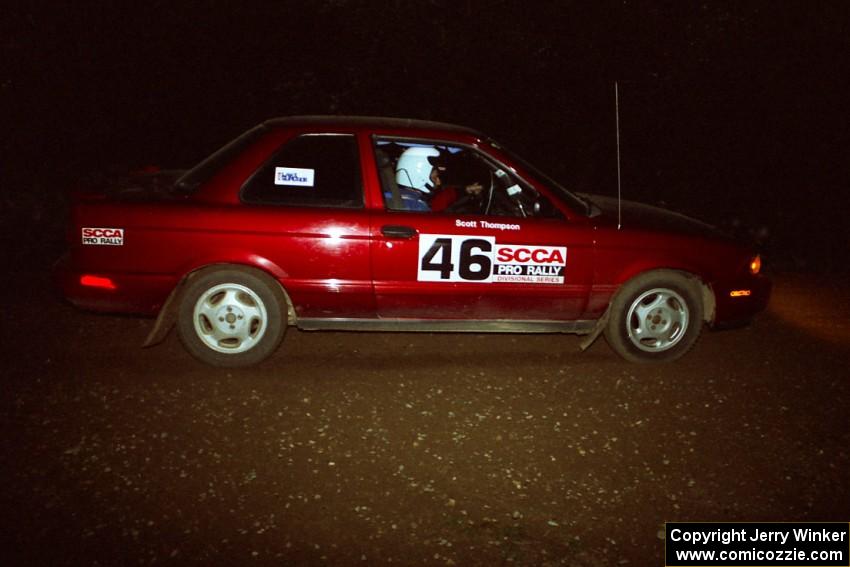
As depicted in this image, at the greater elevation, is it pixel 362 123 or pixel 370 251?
pixel 362 123

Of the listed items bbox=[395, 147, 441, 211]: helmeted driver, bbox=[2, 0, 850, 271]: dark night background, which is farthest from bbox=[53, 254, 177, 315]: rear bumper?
bbox=[2, 0, 850, 271]: dark night background

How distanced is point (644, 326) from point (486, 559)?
8.94ft

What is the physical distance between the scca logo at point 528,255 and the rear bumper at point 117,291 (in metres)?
2.13

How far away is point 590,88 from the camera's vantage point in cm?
1248

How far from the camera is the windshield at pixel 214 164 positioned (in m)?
5.17

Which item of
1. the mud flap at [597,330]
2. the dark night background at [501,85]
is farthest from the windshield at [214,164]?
the dark night background at [501,85]

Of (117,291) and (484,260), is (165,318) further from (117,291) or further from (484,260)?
(484,260)

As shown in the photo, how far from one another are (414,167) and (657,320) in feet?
6.67

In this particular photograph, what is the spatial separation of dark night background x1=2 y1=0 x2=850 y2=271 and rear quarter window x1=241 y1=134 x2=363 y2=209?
7.03 metres

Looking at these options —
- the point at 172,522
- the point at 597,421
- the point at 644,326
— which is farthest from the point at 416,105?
the point at 172,522

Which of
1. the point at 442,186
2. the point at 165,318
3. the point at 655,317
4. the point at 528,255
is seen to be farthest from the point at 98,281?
the point at 655,317

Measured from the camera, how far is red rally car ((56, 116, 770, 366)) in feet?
16.6

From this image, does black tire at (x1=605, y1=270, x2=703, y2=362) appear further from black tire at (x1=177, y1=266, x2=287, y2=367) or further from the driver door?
black tire at (x1=177, y1=266, x2=287, y2=367)

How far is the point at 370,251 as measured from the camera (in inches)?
203
